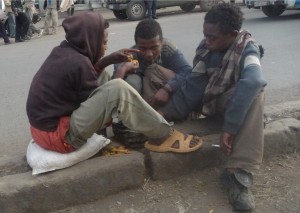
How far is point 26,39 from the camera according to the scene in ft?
37.9

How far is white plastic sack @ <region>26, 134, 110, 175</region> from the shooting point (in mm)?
2758

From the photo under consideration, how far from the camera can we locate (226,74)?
3021mm

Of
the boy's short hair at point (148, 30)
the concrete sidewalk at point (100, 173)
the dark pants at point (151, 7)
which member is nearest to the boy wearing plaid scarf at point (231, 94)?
the concrete sidewalk at point (100, 173)

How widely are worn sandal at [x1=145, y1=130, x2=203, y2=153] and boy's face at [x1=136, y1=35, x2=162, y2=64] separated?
2.20 feet

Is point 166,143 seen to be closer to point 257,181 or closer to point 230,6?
point 257,181

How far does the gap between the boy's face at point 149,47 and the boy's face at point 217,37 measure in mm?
420

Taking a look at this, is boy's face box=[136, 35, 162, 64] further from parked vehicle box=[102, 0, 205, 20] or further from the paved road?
parked vehicle box=[102, 0, 205, 20]

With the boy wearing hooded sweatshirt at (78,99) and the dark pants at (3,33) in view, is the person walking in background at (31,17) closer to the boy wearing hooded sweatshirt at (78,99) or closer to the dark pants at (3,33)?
the dark pants at (3,33)

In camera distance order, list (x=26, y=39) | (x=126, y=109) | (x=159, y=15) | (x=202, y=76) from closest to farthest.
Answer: (x=126, y=109) → (x=202, y=76) → (x=26, y=39) → (x=159, y=15)

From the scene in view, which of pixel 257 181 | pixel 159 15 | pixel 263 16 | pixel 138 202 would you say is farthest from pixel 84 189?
→ pixel 159 15

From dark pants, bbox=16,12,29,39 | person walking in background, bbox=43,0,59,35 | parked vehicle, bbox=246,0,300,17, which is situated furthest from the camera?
person walking in background, bbox=43,0,59,35

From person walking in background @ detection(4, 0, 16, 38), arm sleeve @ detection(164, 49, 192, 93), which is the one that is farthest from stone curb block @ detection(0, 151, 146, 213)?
person walking in background @ detection(4, 0, 16, 38)

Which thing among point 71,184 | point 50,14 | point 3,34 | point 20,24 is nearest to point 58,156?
point 71,184

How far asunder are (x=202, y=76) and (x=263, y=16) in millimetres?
10165
